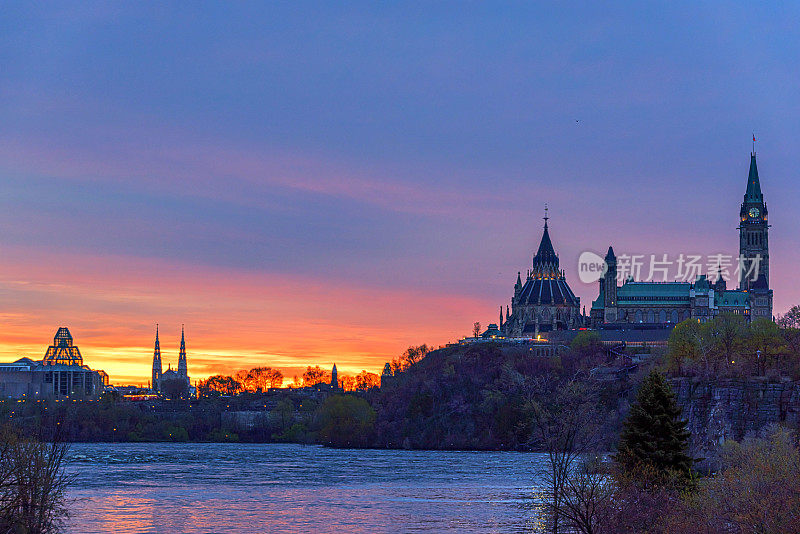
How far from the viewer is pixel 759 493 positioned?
44188 mm

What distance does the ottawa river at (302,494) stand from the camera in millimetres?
73938

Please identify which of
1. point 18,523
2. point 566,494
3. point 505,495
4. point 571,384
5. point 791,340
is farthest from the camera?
point 571,384

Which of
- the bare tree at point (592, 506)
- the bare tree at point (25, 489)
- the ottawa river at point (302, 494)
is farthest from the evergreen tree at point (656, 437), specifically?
the bare tree at point (25, 489)

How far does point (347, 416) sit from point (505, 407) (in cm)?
2721

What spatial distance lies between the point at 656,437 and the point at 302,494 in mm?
45896

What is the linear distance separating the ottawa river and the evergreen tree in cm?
1449

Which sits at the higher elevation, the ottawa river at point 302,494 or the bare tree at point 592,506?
the bare tree at point 592,506

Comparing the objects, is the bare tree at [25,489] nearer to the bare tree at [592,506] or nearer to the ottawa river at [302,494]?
the ottawa river at [302,494]

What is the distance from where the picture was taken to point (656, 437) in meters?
55.4

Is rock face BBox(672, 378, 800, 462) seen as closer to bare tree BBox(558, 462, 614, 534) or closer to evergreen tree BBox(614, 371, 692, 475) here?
evergreen tree BBox(614, 371, 692, 475)

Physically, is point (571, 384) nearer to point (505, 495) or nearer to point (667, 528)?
point (505, 495)

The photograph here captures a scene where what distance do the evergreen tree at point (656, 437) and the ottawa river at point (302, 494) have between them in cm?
1449

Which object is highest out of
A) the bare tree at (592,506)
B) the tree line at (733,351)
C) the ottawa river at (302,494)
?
the tree line at (733,351)

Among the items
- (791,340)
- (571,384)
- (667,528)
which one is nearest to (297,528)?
(667,528)
